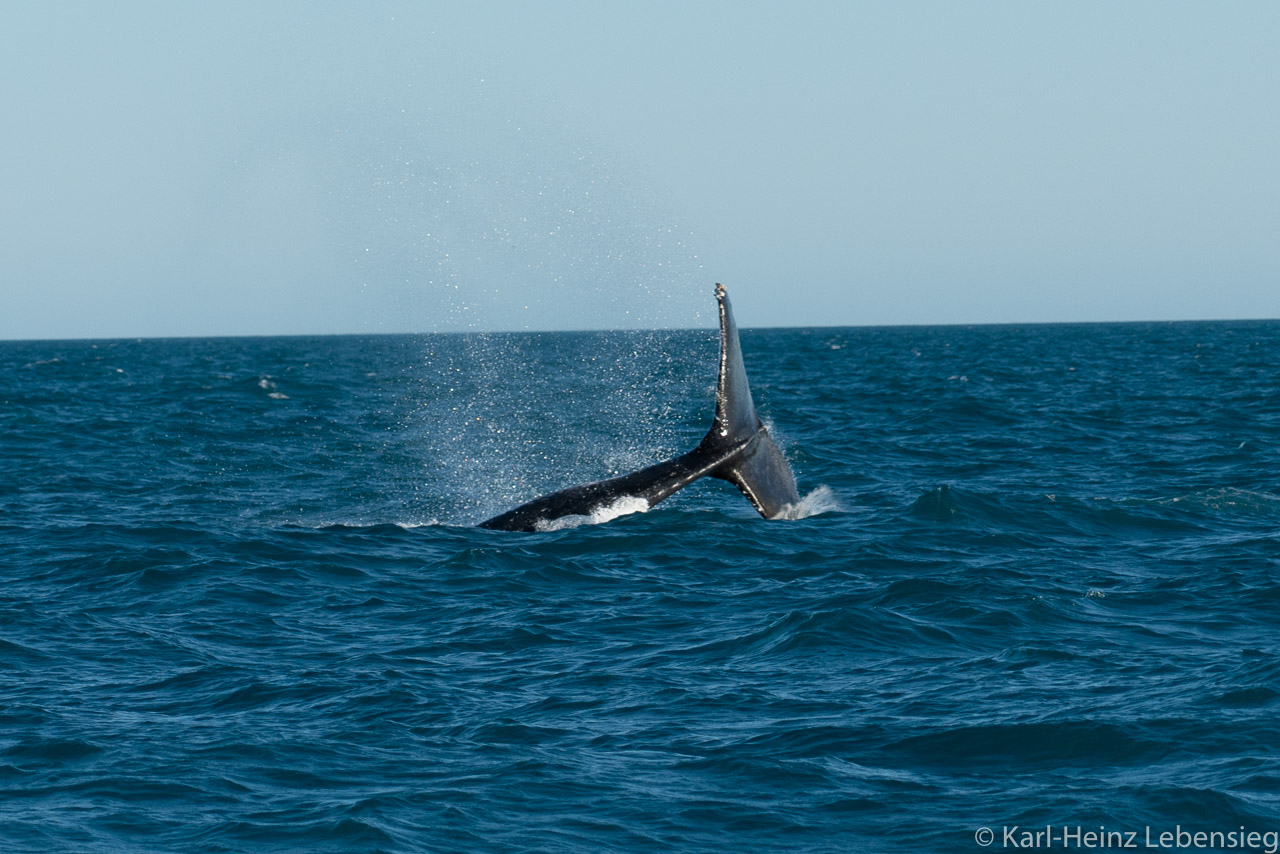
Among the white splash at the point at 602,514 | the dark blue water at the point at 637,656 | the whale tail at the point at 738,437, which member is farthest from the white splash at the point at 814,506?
the white splash at the point at 602,514

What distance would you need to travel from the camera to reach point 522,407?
41125 mm

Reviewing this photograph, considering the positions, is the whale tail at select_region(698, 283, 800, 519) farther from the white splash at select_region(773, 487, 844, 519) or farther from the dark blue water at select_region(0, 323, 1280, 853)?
the white splash at select_region(773, 487, 844, 519)

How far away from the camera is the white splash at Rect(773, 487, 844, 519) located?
1980 cm

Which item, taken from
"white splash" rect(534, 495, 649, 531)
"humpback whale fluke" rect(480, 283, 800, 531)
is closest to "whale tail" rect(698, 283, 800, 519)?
"humpback whale fluke" rect(480, 283, 800, 531)

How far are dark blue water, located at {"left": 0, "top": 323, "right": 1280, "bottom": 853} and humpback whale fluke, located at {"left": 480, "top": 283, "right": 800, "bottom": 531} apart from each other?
489 millimetres

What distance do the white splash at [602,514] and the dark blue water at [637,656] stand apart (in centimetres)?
19

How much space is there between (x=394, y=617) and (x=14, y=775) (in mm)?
4933

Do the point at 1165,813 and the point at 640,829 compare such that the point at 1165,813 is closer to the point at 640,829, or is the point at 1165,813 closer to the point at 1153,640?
the point at 640,829

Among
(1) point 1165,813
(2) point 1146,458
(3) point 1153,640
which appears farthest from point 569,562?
(2) point 1146,458

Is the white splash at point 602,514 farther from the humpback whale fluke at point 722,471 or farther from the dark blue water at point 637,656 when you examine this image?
the dark blue water at point 637,656

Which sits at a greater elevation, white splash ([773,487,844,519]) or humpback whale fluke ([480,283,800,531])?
A: humpback whale fluke ([480,283,800,531])

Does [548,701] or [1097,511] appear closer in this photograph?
[548,701]

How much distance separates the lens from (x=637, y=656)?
1216cm

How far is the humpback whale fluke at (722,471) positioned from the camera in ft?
55.9
